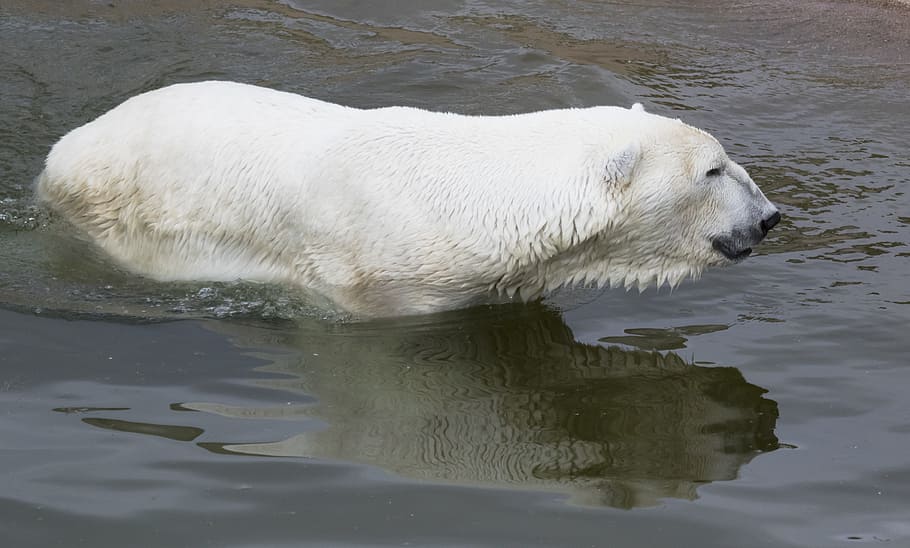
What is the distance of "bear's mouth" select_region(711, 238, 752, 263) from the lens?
4.47m

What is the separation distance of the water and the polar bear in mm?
205

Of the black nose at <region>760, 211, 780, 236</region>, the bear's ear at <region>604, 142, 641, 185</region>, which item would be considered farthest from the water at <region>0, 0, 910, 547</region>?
the bear's ear at <region>604, 142, 641, 185</region>

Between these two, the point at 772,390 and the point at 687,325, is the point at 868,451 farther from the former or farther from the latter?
the point at 687,325

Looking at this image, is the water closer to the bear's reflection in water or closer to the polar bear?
the bear's reflection in water

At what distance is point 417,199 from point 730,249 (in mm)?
1229

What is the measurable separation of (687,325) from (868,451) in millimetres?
1163

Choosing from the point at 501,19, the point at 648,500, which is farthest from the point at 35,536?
the point at 501,19

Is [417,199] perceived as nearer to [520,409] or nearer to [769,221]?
[520,409]

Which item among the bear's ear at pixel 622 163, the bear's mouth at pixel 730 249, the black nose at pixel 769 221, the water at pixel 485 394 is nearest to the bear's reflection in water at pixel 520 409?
the water at pixel 485 394

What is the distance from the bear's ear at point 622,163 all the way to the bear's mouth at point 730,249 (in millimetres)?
526

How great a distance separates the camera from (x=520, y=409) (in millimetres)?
4027

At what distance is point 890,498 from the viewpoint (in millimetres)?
3441

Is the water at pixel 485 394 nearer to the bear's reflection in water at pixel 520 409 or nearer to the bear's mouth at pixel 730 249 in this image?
the bear's reflection in water at pixel 520 409

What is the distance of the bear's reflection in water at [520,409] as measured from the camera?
3.55 meters
